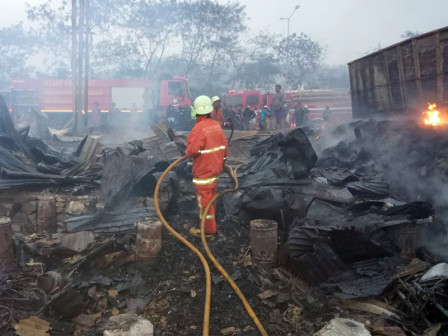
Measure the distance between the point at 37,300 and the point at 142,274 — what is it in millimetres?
1104

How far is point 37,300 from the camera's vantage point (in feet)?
12.1

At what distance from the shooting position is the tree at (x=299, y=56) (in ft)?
120

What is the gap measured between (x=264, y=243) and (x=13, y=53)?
40.9 m

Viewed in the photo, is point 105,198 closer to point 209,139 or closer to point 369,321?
point 209,139

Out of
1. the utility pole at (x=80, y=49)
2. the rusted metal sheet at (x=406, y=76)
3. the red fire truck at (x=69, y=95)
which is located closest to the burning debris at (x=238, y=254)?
the rusted metal sheet at (x=406, y=76)

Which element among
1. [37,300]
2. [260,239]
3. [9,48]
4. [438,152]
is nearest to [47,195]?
[37,300]

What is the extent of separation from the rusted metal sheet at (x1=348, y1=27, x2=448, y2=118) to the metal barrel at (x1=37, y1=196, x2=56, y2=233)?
26.4 ft

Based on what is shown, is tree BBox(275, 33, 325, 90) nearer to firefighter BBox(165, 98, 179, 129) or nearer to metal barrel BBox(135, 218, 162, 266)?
firefighter BBox(165, 98, 179, 129)

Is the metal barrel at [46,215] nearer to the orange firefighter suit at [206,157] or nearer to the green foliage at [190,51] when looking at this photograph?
the orange firefighter suit at [206,157]

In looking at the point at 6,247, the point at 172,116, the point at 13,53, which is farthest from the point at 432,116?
the point at 13,53

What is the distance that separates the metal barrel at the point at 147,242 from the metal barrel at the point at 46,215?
202cm

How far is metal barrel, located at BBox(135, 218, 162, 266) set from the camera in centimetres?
447

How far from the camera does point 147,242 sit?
4.47 meters

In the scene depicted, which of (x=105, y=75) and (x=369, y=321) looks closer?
(x=369, y=321)
